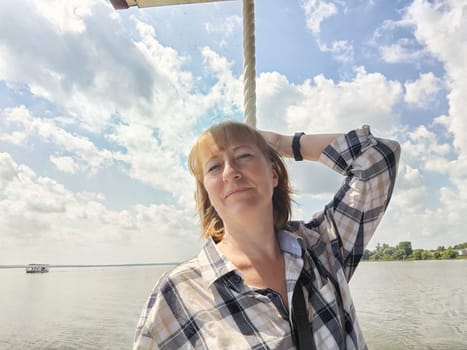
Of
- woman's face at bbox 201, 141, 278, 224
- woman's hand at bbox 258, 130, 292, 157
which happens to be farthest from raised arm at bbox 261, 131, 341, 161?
woman's face at bbox 201, 141, 278, 224

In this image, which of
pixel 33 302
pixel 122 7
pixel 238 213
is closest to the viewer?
pixel 238 213

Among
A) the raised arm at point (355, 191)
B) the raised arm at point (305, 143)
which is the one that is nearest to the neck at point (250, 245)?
the raised arm at point (355, 191)

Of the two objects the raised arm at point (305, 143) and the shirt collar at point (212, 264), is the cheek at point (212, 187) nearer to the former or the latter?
the shirt collar at point (212, 264)

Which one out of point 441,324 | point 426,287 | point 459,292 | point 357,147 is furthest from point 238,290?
point 426,287

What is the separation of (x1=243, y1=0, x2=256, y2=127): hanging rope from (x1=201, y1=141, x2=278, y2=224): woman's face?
6.3 inches

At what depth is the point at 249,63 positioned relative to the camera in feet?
3.43

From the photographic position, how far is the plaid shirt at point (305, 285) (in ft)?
2.25

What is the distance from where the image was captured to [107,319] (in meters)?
12.3

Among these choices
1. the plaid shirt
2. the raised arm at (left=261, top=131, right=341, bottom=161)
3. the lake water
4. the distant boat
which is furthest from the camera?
the distant boat

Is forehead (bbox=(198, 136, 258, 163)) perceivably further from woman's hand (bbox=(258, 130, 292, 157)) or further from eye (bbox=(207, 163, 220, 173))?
woman's hand (bbox=(258, 130, 292, 157))

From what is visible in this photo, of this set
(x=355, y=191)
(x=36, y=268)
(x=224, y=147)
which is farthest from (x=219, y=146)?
(x=36, y=268)

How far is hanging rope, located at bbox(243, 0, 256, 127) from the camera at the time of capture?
1.00 meters

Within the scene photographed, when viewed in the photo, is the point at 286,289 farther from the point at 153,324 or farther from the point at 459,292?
the point at 459,292

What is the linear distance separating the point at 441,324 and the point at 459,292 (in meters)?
5.41
